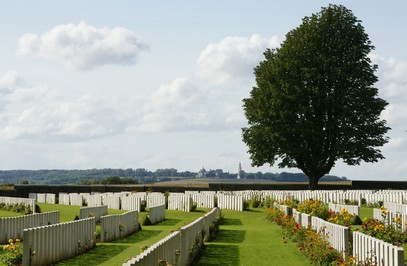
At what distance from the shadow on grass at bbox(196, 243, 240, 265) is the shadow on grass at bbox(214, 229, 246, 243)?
1.69 meters

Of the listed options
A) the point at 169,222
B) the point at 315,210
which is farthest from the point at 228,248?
the point at 169,222

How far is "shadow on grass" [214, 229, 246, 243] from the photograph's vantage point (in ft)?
83.9

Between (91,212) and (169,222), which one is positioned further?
(169,222)

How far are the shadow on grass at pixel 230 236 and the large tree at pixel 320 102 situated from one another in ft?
87.9

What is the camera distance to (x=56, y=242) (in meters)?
19.4

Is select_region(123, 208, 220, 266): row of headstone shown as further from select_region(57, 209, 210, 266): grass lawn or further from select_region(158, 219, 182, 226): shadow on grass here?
select_region(158, 219, 182, 226): shadow on grass

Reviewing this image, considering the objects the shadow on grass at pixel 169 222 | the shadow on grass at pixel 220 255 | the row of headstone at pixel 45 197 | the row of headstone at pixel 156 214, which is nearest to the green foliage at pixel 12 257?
the shadow on grass at pixel 220 255

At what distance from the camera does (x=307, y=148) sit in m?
56.7

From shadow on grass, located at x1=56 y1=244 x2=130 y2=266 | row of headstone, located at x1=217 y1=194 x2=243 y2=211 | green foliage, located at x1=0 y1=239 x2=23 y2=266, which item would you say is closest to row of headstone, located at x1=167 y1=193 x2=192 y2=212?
row of headstone, located at x1=217 y1=194 x2=243 y2=211

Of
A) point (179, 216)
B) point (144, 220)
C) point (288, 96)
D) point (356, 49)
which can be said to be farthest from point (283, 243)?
point (356, 49)

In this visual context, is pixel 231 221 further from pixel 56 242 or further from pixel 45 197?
pixel 45 197

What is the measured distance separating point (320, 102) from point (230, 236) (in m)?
31.7

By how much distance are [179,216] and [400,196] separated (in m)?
14.5

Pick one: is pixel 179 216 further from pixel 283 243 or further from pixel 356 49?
pixel 356 49
